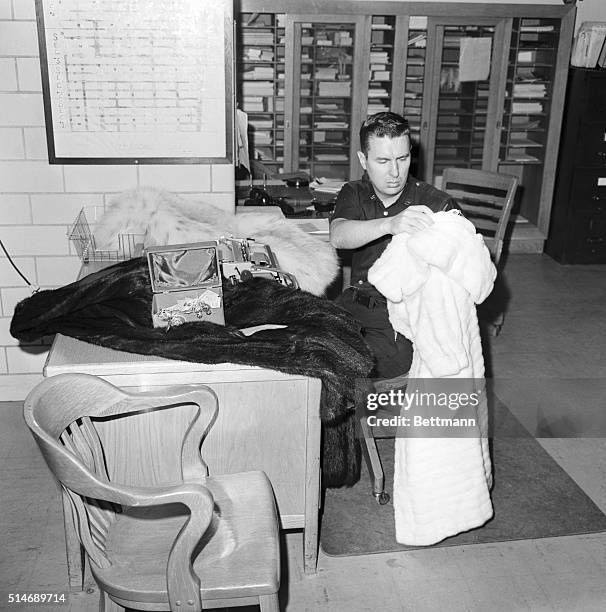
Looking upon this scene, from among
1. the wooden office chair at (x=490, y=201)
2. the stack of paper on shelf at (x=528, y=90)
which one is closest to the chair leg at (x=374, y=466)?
the wooden office chair at (x=490, y=201)

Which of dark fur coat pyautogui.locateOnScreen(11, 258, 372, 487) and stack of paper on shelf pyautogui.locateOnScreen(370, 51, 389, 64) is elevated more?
stack of paper on shelf pyautogui.locateOnScreen(370, 51, 389, 64)

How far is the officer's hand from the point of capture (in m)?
2.59

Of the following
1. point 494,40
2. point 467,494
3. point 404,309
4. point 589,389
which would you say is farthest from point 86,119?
point 494,40

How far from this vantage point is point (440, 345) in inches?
104

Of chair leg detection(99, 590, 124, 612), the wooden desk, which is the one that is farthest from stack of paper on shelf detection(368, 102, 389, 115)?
chair leg detection(99, 590, 124, 612)

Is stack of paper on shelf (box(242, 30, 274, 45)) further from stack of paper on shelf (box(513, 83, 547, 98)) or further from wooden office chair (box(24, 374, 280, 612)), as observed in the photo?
wooden office chair (box(24, 374, 280, 612))

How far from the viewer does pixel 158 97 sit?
3.44 m

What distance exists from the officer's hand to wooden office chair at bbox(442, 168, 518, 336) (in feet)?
5.59

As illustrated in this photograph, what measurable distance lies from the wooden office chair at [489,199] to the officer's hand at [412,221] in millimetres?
1704

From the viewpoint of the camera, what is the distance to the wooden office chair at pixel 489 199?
4367mm

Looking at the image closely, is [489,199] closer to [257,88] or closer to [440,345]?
[440,345]

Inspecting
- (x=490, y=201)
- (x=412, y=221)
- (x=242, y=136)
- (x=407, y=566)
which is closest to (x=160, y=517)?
(x=407, y=566)

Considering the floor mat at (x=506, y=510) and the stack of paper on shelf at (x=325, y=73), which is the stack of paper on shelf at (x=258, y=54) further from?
the floor mat at (x=506, y=510)

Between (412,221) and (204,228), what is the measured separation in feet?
3.69
